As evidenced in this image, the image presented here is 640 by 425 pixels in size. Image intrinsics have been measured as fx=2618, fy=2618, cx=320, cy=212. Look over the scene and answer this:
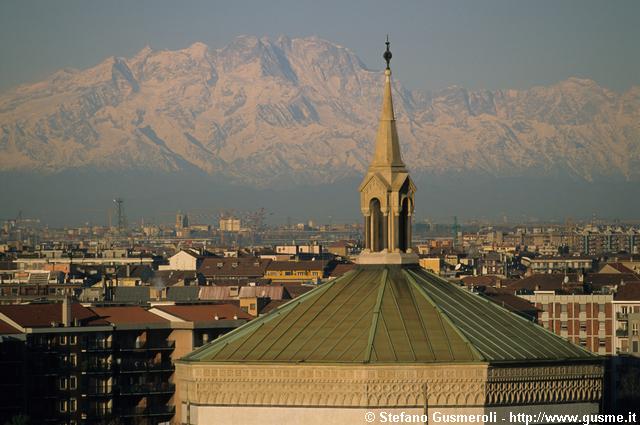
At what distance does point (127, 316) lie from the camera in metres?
117

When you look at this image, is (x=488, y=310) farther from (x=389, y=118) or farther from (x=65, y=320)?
(x=65, y=320)

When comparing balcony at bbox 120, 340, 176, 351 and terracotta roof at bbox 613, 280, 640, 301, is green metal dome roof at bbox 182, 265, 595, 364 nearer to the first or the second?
balcony at bbox 120, 340, 176, 351

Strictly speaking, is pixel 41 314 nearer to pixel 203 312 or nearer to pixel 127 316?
pixel 127 316

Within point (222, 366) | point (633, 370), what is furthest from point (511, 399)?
point (633, 370)

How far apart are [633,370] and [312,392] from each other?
91616mm

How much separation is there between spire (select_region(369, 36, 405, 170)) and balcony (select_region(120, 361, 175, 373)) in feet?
192

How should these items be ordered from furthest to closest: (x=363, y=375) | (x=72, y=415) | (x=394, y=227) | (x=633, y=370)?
(x=633, y=370) < (x=72, y=415) < (x=394, y=227) < (x=363, y=375)

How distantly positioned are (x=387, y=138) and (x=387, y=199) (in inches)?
53.3

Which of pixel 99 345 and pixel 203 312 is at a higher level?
pixel 203 312

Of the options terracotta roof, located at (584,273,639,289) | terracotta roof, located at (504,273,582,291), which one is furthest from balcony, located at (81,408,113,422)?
terracotta roof, located at (584,273,639,289)

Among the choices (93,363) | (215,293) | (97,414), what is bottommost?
(97,414)

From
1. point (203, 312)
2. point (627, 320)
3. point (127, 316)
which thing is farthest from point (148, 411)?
point (627, 320)

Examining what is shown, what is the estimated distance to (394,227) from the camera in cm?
5275

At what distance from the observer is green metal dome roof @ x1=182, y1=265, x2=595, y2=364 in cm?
5012
